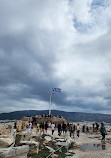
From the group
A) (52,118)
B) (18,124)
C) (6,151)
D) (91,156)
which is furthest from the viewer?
(52,118)

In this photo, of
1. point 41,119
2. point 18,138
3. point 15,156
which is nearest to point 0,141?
point 18,138

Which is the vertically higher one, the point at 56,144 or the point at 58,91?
the point at 58,91

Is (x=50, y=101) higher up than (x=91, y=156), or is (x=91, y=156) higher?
(x=50, y=101)

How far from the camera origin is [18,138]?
14797 millimetres

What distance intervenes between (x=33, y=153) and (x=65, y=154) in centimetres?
271

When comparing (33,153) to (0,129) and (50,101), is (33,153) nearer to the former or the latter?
(0,129)

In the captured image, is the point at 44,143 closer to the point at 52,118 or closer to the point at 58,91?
the point at 52,118

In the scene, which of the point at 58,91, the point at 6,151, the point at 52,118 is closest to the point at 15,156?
the point at 6,151

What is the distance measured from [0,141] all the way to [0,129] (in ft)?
15.9

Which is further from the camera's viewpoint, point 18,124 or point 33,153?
point 18,124

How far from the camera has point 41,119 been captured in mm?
34625

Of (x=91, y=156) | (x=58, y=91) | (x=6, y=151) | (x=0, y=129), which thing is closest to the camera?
(x=6, y=151)

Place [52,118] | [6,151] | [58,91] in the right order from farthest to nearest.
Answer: [58,91], [52,118], [6,151]

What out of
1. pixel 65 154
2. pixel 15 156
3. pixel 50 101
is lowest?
pixel 65 154
